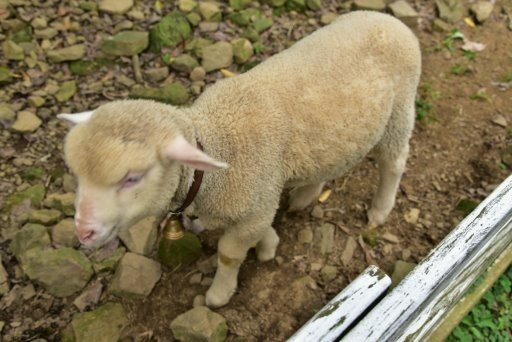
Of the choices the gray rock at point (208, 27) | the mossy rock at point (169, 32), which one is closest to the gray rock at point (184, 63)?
the mossy rock at point (169, 32)

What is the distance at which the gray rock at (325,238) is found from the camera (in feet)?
10.7

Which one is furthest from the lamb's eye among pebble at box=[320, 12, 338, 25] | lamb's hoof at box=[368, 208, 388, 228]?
pebble at box=[320, 12, 338, 25]

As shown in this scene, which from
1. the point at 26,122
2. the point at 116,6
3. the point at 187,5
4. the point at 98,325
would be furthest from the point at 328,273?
the point at 116,6

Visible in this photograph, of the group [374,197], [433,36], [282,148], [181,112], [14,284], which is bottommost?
[14,284]

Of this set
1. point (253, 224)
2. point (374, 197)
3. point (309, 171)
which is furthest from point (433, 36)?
point (253, 224)

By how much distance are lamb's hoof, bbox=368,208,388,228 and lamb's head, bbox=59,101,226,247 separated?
1876mm

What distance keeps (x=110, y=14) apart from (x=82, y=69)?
68cm

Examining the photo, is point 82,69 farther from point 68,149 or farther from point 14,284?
point 68,149

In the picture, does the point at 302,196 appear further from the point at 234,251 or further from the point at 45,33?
the point at 45,33

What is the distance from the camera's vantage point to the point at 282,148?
2404 millimetres

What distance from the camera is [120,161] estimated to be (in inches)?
71.7

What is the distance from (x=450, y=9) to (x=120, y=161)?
14.4ft

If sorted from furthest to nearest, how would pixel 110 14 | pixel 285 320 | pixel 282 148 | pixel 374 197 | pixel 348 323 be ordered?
1. pixel 110 14
2. pixel 374 197
3. pixel 285 320
4. pixel 282 148
5. pixel 348 323

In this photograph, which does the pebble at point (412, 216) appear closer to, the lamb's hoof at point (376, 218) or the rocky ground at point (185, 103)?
the rocky ground at point (185, 103)
